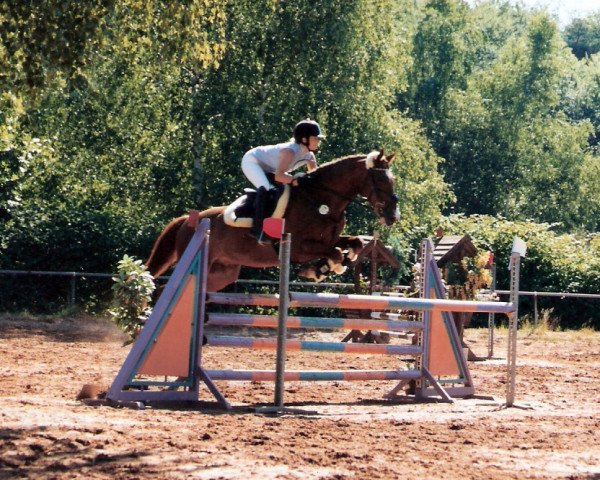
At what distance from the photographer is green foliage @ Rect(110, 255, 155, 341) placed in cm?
988

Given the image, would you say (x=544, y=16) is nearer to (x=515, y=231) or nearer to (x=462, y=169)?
(x=462, y=169)

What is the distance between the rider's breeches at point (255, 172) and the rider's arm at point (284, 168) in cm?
15

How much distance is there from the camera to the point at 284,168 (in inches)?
405

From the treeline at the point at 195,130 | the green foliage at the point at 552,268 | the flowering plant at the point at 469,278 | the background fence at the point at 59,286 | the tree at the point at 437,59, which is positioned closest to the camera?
the flowering plant at the point at 469,278

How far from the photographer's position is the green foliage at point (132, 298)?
32.4 feet

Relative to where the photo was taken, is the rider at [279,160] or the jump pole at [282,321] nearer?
the jump pole at [282,321]

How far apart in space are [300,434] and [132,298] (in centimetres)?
293

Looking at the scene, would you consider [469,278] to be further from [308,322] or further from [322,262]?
[308,322]

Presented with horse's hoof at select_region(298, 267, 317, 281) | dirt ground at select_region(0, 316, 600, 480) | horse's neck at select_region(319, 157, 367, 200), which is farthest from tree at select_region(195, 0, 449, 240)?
horse's hoof at select_region(298, 267, 317, 281)

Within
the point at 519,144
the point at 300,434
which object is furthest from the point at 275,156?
the point at 519,144

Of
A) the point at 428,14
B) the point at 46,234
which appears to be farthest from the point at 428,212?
the point at 428,14

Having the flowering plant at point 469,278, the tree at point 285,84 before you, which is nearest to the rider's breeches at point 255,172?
the flowering plant at point 469,278

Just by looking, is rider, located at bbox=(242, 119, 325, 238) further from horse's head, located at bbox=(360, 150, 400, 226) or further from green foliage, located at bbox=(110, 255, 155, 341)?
green foliage, located at bbox=(110, 255, 155, 341)

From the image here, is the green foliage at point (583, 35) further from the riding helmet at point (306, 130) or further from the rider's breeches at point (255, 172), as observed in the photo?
the riding helmet at point (306, 130)
